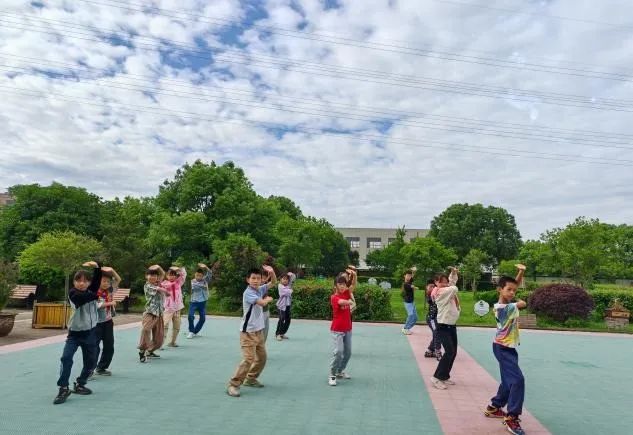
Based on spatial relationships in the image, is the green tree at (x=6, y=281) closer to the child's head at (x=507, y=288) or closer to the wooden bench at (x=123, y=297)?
the wooden bench at (x=123, y=297)

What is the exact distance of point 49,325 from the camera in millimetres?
12508

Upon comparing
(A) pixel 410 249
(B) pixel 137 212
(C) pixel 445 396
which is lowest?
(C) pixel 445 396

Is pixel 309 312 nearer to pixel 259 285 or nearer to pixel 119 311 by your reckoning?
pixel 119 311

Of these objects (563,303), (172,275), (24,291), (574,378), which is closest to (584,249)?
(563,303)

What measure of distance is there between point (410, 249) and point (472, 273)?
1199cm

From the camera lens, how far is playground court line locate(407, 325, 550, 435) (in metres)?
→ 5.35

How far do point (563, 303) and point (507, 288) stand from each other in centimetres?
1290

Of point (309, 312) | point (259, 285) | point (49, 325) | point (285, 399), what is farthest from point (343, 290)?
point (309, 312)

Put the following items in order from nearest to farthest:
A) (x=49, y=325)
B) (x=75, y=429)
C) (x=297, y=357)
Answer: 1. (x=75, y=429)
2. (x=297, y=357)
3. (x=49, y=325)

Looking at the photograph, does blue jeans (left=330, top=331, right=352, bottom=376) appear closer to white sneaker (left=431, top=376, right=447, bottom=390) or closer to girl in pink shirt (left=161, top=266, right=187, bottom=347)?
white sneaker (left=431, top=376, right=447, bottom=390)

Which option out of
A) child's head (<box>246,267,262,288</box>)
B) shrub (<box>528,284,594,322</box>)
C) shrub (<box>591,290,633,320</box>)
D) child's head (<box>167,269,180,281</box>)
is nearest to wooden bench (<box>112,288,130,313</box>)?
child's head (<box>167,269,180,281</box>)

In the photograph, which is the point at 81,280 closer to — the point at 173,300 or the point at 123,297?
the point at 173,300

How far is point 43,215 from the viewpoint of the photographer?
37.4 m

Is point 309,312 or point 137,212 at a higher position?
point 137,212
